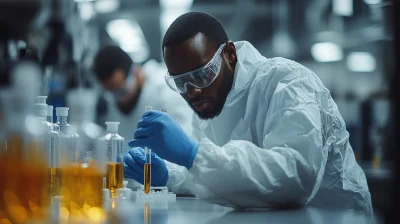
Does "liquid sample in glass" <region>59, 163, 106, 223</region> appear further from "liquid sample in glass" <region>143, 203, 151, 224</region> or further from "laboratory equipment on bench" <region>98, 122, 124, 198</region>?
"laboratory equipment on bench" <region>98, 122, 124, 198</region>

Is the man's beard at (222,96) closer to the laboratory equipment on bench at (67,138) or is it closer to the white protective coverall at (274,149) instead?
the white protective coverall at (274,149)

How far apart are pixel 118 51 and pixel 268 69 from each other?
214 centimetres

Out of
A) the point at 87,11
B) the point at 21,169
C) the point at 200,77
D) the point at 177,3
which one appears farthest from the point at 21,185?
the point at 177,3

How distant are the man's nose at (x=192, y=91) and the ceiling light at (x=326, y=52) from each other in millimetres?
4960

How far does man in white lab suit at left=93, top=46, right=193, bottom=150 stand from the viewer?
13.5 ft

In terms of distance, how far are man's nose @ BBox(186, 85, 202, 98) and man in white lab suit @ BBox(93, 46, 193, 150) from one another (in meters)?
1.78

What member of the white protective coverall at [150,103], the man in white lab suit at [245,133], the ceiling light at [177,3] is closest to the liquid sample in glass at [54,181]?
the man in white lab suit at [245,133]

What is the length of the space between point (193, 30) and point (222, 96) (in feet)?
1.03

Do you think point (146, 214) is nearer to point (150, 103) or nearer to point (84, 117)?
point (84, 117)

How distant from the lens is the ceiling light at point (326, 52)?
6.84m

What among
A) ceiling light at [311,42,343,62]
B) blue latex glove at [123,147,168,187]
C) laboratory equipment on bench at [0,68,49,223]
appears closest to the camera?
laboratory equipment on bench at [0,68,49,223]

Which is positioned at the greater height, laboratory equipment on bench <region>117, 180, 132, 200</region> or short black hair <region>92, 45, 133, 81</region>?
short black hair <region>92, 45, 133, 81</region>

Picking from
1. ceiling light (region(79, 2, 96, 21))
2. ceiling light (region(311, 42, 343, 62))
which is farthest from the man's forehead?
ceiling light (region(311, 42, 343, 62))

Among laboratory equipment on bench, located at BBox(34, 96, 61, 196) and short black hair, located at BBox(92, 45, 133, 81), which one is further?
short black hair, located at BBox(92, 45, 133, 81)
